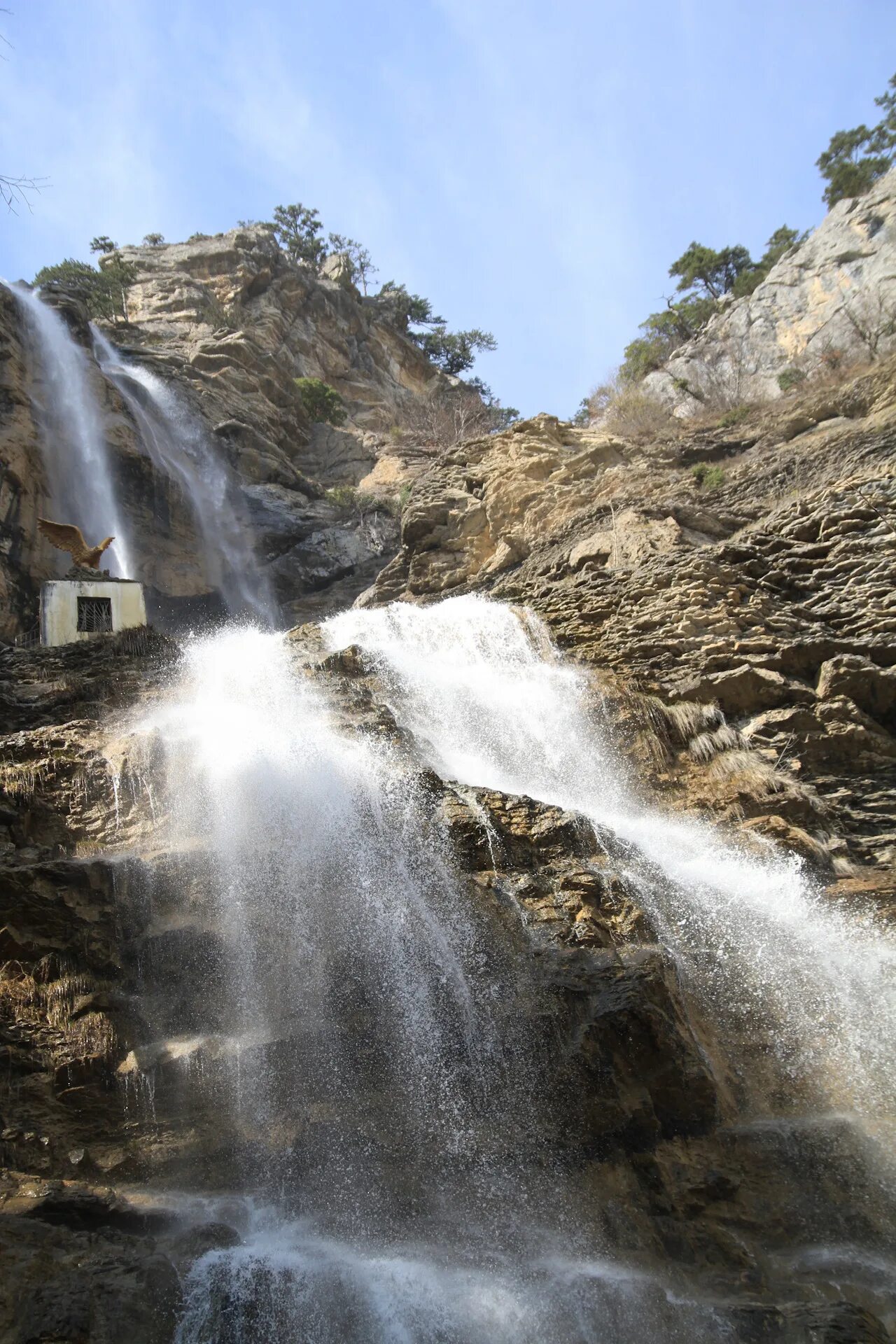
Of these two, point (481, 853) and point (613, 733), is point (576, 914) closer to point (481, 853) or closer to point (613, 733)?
point (481, 853)

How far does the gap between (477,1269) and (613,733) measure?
314 inches

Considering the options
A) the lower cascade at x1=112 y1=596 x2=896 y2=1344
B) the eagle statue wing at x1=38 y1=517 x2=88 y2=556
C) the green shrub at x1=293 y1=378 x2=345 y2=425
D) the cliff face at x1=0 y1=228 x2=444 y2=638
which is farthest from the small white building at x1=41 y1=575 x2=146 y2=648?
the green shrub at x1=293 y1=378 x2=345 y2=425

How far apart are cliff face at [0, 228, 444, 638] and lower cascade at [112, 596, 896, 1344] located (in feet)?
43.4

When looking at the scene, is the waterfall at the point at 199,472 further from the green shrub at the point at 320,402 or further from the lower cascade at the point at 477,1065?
the lower cascade at the point at 477,1065

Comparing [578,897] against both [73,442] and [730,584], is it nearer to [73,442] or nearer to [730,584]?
[730,584]

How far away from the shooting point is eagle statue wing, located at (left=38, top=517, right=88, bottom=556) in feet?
62.5

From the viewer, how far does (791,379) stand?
24.6 metres

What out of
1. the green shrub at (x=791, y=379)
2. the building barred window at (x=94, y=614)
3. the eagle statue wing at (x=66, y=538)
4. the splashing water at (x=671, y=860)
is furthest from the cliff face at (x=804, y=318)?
the building barred window at (x=94, y=614)

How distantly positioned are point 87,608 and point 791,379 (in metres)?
20.1

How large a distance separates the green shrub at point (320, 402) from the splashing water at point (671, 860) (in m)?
23.9

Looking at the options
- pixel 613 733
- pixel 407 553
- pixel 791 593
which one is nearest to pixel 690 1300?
pixel 613 733

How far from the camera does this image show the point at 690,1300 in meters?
5.31

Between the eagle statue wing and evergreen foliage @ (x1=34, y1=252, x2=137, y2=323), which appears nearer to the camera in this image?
the eagle statue wing

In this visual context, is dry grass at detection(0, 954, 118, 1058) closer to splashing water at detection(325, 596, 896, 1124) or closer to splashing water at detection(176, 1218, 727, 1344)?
splashing water at detection(176, 1218, 727, 1344)
